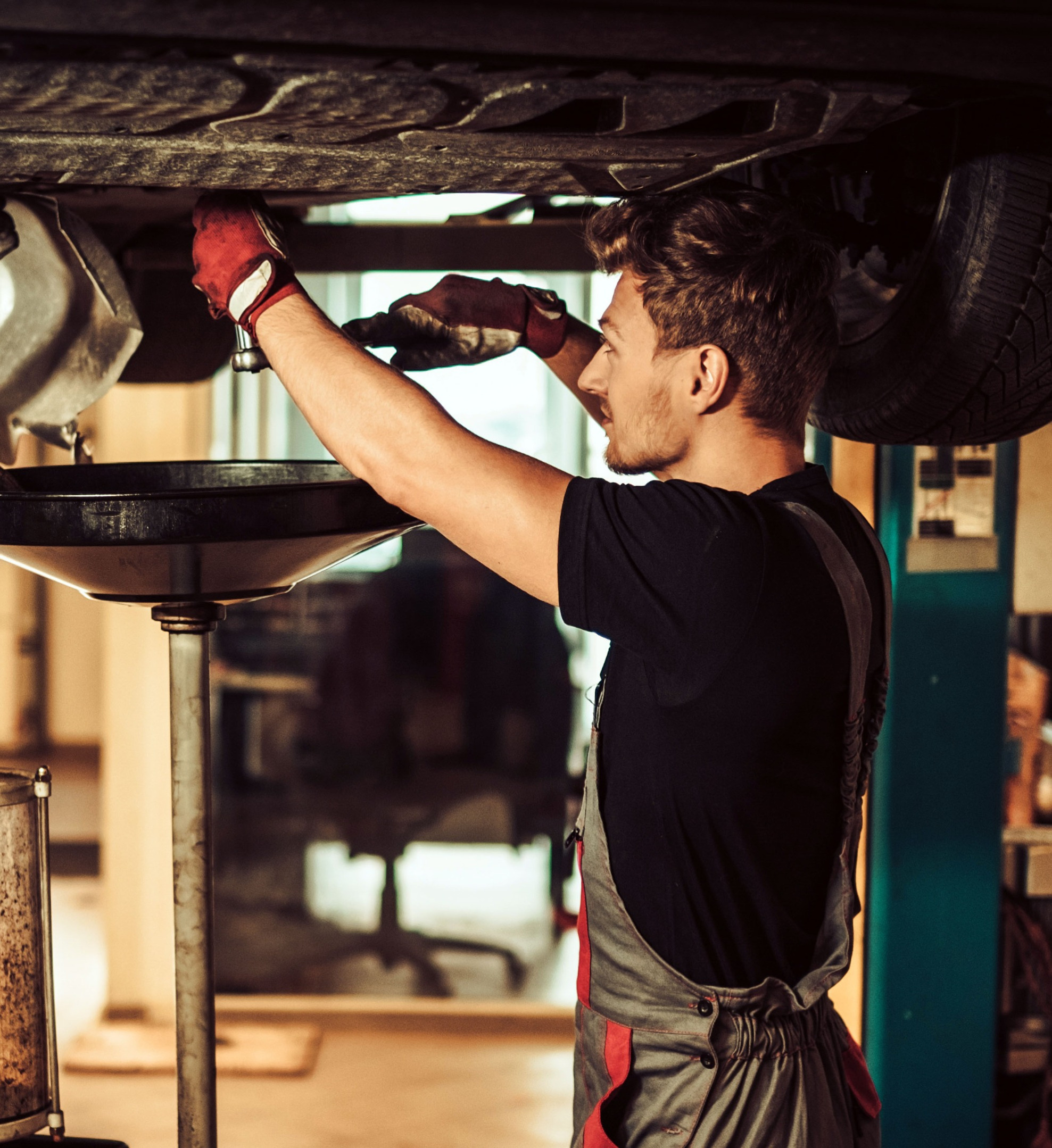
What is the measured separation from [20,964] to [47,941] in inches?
1.6

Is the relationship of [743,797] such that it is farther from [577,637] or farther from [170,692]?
[577,637]

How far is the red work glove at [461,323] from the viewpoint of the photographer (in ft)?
3.85

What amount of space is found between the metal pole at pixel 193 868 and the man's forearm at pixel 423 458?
259 millimetres

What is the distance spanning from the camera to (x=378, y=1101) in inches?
101

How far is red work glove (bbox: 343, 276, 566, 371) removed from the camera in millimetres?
1175

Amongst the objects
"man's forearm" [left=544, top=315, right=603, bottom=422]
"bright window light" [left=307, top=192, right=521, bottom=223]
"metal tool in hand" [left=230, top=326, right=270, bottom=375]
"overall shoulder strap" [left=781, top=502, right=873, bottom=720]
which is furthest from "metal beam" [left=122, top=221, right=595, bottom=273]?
"overall shoulder strap" [left=781, top=502, right=873, bottom=720]

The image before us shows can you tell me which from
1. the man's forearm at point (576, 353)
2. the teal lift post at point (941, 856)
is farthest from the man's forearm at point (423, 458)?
the teal lift post at point (941, 856)

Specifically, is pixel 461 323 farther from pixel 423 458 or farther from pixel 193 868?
pixel 193 868

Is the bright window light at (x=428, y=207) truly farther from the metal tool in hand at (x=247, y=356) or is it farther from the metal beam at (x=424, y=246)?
the metal tool in hand at (x=247, y=356)

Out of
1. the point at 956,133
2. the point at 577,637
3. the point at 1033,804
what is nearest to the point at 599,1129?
the point at 956,133

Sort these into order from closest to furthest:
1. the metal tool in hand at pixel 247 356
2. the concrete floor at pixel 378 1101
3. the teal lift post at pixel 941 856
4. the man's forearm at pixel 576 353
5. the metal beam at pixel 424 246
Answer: the metal tool in hand at pixel 247 356
the man's forearm at pixel 576 353
the metal beam at pixel 424 246
the teal lift post at pixel 941 856
the concrete floor at pixel 378 1101

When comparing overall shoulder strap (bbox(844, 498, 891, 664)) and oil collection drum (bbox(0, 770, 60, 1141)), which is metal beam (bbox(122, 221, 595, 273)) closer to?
overall shoulder strap (bbox(844, 498, 891, 664))

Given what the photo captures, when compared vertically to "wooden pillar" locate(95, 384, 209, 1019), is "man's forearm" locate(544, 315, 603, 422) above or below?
above

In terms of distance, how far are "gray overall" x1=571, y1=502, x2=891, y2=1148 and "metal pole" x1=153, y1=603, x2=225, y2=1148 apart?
352mm
